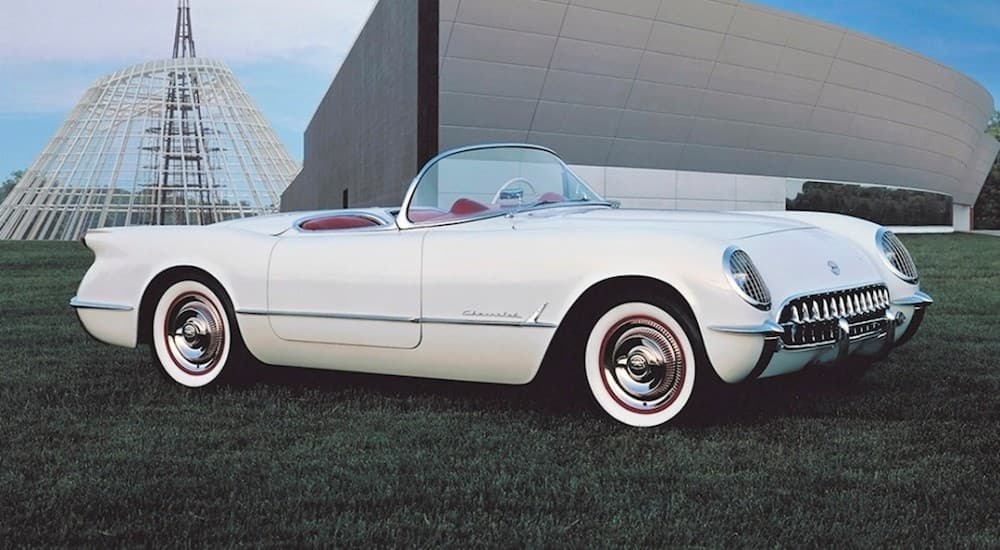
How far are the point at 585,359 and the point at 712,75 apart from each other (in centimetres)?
2980

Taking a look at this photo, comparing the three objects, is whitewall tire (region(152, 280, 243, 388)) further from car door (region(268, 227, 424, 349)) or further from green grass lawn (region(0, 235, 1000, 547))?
car door (region(268, 227, 424, 349))

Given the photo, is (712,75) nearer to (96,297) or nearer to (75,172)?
(96,297)

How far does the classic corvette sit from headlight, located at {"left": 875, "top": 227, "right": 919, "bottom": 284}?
0.01 meters

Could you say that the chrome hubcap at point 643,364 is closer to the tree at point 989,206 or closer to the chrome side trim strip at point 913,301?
the chrome side trim strip at point 913,301

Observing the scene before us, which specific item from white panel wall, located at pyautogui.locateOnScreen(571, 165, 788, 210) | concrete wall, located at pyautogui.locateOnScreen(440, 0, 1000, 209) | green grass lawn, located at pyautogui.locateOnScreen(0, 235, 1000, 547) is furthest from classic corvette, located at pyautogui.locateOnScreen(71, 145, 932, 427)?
white panel wall, located at pyautogui.locateOnScreen(571, 165, 788, 210)

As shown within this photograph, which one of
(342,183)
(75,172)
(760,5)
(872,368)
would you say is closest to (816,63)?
(760,5)

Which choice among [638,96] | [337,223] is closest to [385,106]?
[638,96]

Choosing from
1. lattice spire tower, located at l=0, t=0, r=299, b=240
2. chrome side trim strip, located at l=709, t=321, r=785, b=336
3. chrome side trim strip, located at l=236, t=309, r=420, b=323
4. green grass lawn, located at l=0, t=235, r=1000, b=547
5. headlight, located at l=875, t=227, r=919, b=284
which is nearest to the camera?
green grass lawn, located at l=0, t=235, r=1000, b=547

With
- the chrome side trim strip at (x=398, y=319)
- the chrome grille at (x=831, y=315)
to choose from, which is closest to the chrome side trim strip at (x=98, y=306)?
the chrome side trim strip at (x=398, y=319)

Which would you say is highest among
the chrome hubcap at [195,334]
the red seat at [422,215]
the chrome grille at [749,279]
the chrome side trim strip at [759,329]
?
the red seat at [422,215]

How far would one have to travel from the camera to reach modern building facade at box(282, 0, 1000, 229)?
→ 86.6 ft

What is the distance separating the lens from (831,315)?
415 cm

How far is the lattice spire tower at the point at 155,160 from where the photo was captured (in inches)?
2055

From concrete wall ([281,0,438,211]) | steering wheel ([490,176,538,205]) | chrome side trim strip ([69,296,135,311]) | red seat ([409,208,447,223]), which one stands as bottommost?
chrome side trim strip ([69,296,135,311])
